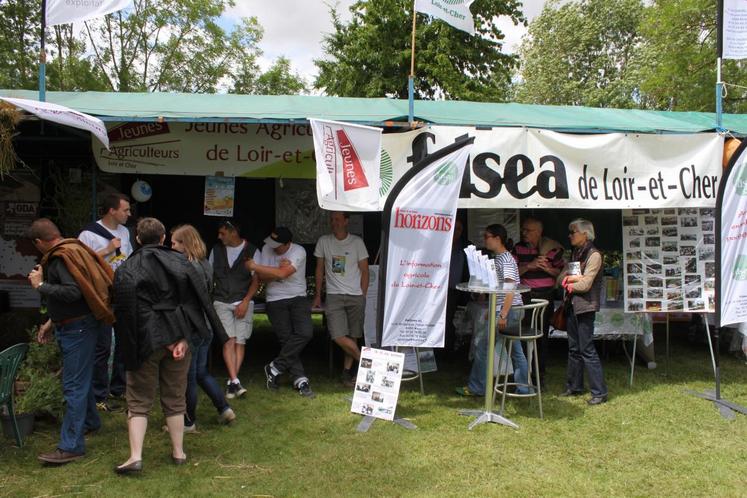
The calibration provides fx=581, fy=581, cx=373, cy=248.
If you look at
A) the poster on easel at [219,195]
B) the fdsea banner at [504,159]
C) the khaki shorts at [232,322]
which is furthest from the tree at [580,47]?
the khaki shorts at [232,322]

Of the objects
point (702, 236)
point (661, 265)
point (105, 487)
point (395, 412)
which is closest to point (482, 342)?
point (395, 412)

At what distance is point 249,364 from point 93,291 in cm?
323

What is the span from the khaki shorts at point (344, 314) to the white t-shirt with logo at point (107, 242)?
195 centimetres

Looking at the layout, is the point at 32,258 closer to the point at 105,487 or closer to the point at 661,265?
the point at 105,487

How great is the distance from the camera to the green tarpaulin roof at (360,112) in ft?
18.3

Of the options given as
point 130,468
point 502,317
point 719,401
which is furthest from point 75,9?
point 719,401

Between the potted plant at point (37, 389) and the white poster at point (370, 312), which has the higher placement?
the white poster at point (370, 312)

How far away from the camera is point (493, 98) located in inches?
688

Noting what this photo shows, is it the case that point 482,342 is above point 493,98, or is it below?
below

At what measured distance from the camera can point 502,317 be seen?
4.92m

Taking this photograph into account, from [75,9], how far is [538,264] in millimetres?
4974

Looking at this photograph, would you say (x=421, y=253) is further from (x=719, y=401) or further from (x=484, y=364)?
(x=719, y=401)

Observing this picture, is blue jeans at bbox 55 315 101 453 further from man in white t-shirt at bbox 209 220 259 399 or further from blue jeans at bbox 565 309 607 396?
blue jeans at bbox 565 309 607 396

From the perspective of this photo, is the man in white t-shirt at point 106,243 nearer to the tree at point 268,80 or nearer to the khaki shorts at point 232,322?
the khaki shorts at point 232,322
